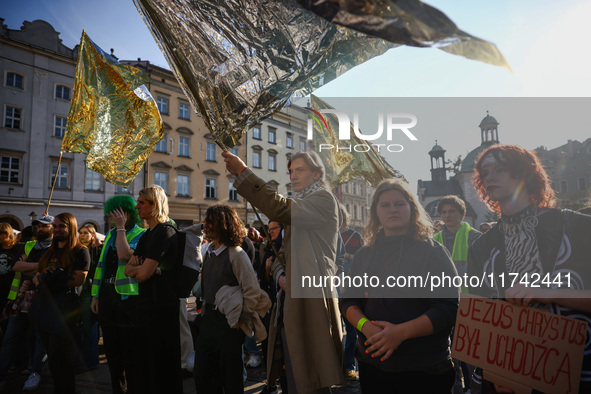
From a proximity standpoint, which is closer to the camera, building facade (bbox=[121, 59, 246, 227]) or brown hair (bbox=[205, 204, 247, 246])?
brown hair (bbox=[205, 204, 247, 246])

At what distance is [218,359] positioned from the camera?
118 inches

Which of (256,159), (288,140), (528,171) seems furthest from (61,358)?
(288,140)

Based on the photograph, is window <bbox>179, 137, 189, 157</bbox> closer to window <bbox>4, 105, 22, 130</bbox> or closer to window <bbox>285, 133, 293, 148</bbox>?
window <bbox>285, 133, 293, 148</bbox>

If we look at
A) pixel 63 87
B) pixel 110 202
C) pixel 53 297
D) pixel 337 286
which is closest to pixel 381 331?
pixel 337 286

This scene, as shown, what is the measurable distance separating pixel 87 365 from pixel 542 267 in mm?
5205

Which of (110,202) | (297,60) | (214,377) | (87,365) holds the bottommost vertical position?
(87,365)

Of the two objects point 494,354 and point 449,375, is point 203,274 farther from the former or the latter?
point 494,354

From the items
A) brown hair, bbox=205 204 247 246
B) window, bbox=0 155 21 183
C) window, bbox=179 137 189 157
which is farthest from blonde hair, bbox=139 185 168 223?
window, bbox=179 137 189 157

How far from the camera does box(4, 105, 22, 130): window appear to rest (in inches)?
837

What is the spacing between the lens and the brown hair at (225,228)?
3.23 metres

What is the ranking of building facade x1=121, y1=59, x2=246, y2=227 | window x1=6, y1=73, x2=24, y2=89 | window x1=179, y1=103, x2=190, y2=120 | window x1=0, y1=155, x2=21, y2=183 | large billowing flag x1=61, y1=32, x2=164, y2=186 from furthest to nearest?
window x1=179, y1=103, x2=190, y2=120 < building facade x1=121, y1=59, x2=246, y2=227 < window x1=6, y1=73, x2=24, y2=89 < window x1=0, y1=155, x2=21, y2=183 < large billowing flag x1=61, y1=32, x2=164, y2=186

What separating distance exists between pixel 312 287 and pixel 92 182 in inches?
992

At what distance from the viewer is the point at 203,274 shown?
3287 mm

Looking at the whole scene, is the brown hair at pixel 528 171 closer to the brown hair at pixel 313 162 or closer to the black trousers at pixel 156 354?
the brown hair at pixel 313 162
